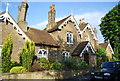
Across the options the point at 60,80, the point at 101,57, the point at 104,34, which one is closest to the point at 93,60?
the point at 101,57

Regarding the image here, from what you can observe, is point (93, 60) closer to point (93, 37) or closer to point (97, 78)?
point (93, 37)

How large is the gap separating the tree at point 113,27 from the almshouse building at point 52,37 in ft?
42.4

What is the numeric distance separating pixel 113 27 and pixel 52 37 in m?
22.9

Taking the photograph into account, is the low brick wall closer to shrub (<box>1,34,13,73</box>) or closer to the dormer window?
shrub (<box>1,34,13,73</box>)

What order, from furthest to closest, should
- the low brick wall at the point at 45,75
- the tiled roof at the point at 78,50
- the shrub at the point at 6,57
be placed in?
the tiled roof at the point at 78,50, the shrub at the point at 6,57, the low brick wall at the point at 45,75

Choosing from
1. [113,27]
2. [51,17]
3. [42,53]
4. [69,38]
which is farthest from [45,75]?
[113,27]

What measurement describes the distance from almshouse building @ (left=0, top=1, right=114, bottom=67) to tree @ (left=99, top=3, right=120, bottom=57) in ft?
42.4

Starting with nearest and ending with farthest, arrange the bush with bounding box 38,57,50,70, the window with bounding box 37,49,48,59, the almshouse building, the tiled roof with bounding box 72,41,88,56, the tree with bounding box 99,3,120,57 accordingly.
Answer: the bush with bounding box 38,57,50,70 < the almshouse building < the window with bounding box 37,49,48,59 < the tiled roof with bounding box 72,41,88,56 < the tree with bounding box 99,3,120,57

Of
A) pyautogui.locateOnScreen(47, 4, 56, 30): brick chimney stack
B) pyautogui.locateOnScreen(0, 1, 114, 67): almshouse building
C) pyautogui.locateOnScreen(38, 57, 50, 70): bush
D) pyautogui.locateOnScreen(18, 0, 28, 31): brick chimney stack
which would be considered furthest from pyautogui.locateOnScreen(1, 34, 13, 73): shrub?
pyautogui.locateOnScreen(47, 4, 56, 30): brick chimney stack

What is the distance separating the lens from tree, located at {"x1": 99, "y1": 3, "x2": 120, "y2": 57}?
36059mm

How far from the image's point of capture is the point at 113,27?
37.4m

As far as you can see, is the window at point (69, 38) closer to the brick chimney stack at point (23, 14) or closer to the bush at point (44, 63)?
the bush at point (44, 63)

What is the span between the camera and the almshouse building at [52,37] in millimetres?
17031

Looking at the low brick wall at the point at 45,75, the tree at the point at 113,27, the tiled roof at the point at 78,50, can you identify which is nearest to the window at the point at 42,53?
the tiled roof at the point at 78,50
